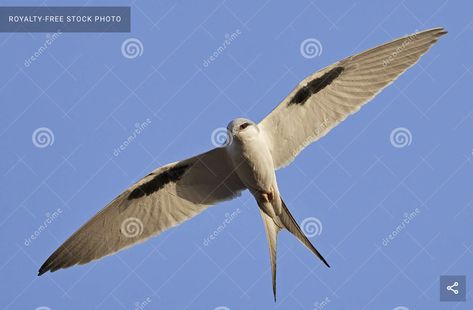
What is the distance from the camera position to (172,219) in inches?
447

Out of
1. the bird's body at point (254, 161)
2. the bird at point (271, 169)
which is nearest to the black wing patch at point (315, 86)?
the bird at point (271, 169)

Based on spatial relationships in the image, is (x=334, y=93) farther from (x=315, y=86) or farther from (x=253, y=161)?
(x=253, y=161)

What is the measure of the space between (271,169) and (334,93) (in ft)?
5.04

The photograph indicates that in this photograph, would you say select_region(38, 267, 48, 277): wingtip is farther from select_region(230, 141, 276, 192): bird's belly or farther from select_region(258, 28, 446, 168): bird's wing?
select_region(258, 28, 446, 168): bird's wing

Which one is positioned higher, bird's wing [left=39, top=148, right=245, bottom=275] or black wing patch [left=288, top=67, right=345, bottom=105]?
bird's wing [left=39, top=148, right=245, bottom=275]

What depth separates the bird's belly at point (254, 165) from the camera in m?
10.4

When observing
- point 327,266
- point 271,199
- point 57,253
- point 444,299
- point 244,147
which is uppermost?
point 57,253

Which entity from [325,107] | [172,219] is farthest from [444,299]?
[172,219]

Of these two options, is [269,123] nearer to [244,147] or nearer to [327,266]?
[244,147]

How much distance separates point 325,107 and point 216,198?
2082mm

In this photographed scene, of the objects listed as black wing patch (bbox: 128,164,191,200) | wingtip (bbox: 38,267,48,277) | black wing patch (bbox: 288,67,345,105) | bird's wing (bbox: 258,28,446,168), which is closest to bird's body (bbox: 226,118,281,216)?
bird's wing (bbox: 258,28,446,168)

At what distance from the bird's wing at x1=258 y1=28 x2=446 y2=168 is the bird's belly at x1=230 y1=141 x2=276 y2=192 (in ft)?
1.52

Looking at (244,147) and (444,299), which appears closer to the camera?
(244,147)

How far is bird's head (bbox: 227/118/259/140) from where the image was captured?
33.6 feet
